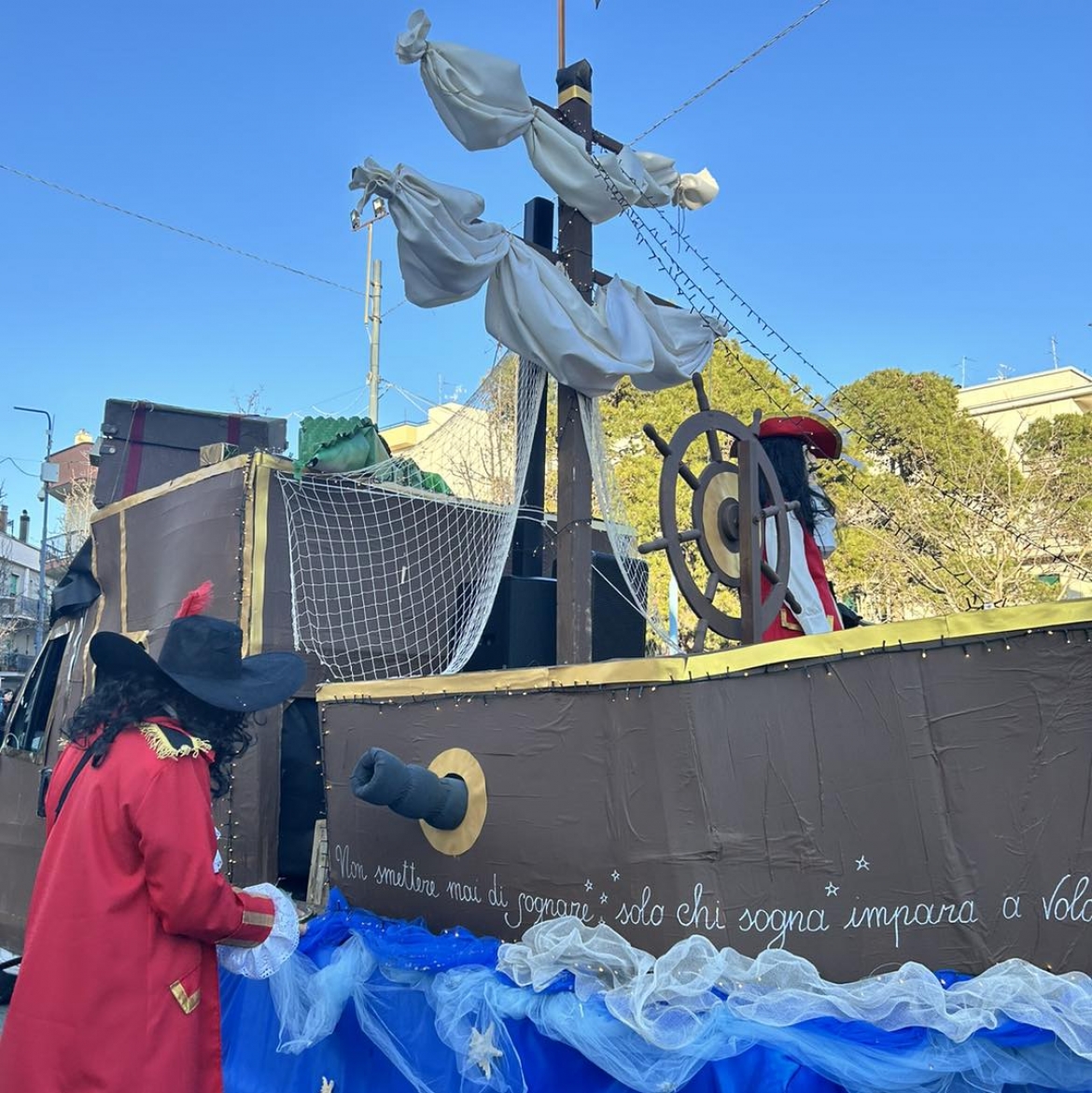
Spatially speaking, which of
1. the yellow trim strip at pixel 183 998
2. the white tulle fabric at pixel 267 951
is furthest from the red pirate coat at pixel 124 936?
the white tulle fabric at pixel 267 951

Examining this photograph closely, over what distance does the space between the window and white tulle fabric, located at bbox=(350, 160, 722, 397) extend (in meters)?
3.01

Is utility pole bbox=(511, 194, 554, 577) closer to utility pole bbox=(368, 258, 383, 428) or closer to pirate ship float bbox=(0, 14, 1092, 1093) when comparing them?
pirate ship float bbox=(0, 14, 1092, 1093)

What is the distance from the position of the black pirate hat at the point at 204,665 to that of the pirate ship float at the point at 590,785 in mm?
388

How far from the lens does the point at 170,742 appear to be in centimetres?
263

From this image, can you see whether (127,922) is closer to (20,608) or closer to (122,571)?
(122,571)

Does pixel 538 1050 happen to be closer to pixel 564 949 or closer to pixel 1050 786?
pixel 564 949

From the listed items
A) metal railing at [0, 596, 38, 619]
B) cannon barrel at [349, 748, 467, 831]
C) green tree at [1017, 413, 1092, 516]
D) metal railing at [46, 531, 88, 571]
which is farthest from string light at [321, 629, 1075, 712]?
metal railing at [0, 596, 38, 619]

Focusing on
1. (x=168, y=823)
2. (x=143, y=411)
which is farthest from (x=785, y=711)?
(x=143, y=411)

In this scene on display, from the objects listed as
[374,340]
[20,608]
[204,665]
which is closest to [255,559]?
[204,665]

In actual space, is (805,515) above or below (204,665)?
above

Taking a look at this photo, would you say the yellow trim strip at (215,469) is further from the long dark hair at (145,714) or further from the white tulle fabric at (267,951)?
the white tulle fabric at (267,951)

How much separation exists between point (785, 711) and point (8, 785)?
5.04m

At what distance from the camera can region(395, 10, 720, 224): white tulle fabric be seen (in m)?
4.94

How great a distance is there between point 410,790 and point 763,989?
1.21 meters
